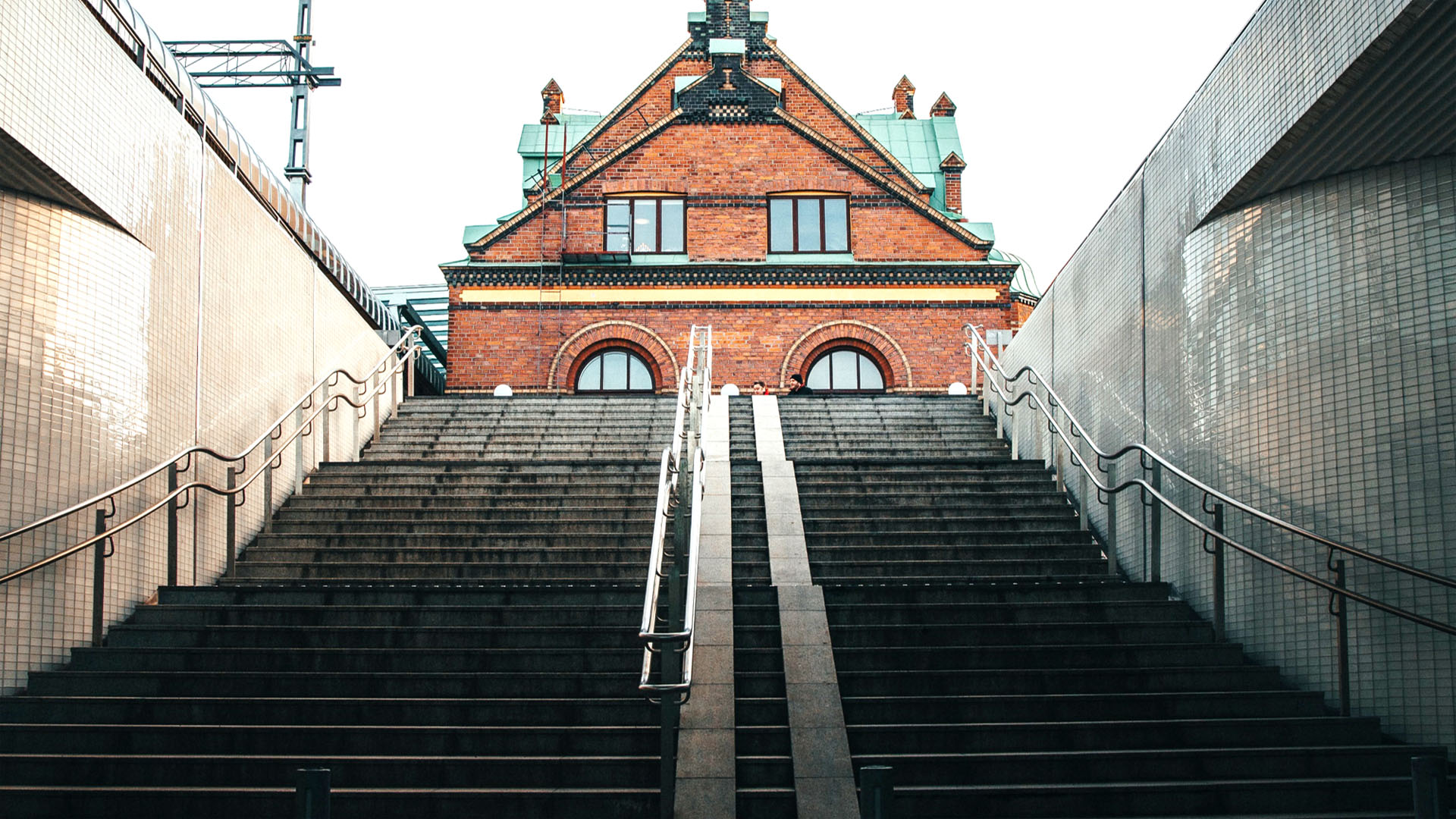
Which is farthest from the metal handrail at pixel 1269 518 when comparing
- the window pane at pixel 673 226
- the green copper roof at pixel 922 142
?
the green copper roof at pixel 922 142

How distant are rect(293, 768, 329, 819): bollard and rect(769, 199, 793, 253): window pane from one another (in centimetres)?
2077

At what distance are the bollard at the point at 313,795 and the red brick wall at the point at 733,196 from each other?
794 inches

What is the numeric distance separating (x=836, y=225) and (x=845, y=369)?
2722 millimetres

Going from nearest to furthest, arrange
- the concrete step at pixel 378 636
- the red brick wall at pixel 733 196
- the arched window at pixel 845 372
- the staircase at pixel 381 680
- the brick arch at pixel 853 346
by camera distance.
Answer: the staircase at pixel 381 680 < the concrete step at pixel 378 636 < the brick arch at pixel 853 346 < the arched window at pixel 845 372 < the red brick wall at pixel 733 196

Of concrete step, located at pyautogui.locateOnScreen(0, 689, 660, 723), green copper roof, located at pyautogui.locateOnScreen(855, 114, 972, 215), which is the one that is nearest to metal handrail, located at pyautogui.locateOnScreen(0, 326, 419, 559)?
concrete step, located at pyautogui.locateOnScreen(0, 689, 660, 723)

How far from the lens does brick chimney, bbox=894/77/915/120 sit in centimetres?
2998

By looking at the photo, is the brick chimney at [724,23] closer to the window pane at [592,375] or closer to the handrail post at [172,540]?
the window pane at [592,375]

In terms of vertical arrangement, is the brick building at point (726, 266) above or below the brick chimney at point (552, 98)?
below

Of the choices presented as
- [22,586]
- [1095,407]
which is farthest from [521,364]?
[22,586]

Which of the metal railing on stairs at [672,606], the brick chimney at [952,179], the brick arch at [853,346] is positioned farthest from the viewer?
the brick chimney at [952,179]

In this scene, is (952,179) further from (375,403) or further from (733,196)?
(375,403)

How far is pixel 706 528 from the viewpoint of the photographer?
10594mm

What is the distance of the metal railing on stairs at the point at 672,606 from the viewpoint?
6.57 meters

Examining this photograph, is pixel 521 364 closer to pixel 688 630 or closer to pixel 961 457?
pixel 961 457
